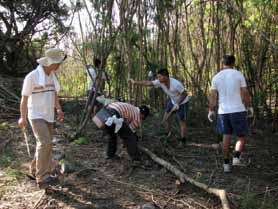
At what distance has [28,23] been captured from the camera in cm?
1210

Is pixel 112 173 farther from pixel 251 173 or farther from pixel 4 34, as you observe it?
pixel 4 34

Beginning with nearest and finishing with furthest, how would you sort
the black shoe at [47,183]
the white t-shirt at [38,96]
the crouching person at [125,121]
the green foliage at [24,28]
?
1. the white t-shirt at [38,96]
2. the black shoe at [47,183]
3. the crouching person at [125,121]
4. the green foliage at [24,28]

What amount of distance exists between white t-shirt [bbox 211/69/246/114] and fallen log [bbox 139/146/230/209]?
992 mm

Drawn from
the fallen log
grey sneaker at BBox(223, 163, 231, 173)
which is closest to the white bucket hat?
the fallen log

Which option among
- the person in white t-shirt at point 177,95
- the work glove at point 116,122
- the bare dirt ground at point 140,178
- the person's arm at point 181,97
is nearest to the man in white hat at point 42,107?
the bare dirt ground at point 140,178

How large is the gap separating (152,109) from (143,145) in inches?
106

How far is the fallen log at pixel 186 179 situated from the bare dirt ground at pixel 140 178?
0.07 metres

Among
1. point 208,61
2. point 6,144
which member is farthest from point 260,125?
point 6,144

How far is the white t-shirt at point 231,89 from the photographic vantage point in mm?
5672

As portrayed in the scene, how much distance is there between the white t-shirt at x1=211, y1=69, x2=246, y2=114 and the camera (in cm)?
567

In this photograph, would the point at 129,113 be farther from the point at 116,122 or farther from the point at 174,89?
the point at 174,89

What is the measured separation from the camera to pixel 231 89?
223 inches

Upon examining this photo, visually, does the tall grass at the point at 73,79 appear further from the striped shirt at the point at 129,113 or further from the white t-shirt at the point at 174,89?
the striped shirt at the point at 129,113

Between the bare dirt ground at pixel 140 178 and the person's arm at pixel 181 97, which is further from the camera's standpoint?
the person's arm at pixel 181 97
